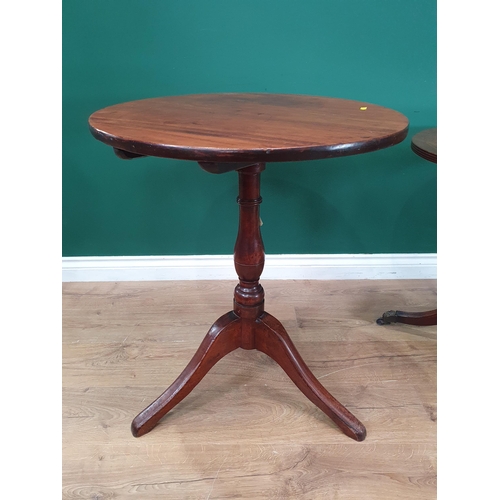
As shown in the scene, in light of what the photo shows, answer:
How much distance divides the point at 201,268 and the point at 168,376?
0.63 metres

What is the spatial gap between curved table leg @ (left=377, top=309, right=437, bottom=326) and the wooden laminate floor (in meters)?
0.03

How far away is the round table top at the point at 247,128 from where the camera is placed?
100cm

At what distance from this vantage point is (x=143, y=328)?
1834 mm

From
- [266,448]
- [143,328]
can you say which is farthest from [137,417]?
[143,328]

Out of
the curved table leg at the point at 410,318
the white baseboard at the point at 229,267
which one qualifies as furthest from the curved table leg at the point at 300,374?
the white baseboard at the point at 229,267

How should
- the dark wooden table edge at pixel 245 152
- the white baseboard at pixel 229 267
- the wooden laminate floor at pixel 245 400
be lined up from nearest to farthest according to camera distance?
1. the dark wooden table edge at pixel 245 152
2. the wooden laminate floor at pixel 245 400
3. the white baseboard at pixel 229 267

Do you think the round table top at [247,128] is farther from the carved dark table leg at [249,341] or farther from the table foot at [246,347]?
the table foot at [246,347]

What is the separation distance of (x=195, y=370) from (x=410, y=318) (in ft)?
2.57

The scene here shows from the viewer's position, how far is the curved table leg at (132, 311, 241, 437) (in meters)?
1.35

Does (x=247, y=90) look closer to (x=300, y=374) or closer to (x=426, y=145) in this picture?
(x=426, y=145)

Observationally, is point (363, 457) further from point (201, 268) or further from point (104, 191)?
point (104, 191)

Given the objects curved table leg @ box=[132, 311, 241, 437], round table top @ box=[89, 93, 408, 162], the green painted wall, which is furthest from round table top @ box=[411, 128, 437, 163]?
curved table leg @ box=[132, 311, 241, 437]

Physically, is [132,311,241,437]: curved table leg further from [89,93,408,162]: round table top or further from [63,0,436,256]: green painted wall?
[63,0,436,256]: green painted wall

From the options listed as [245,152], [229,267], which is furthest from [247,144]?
[229,267]
